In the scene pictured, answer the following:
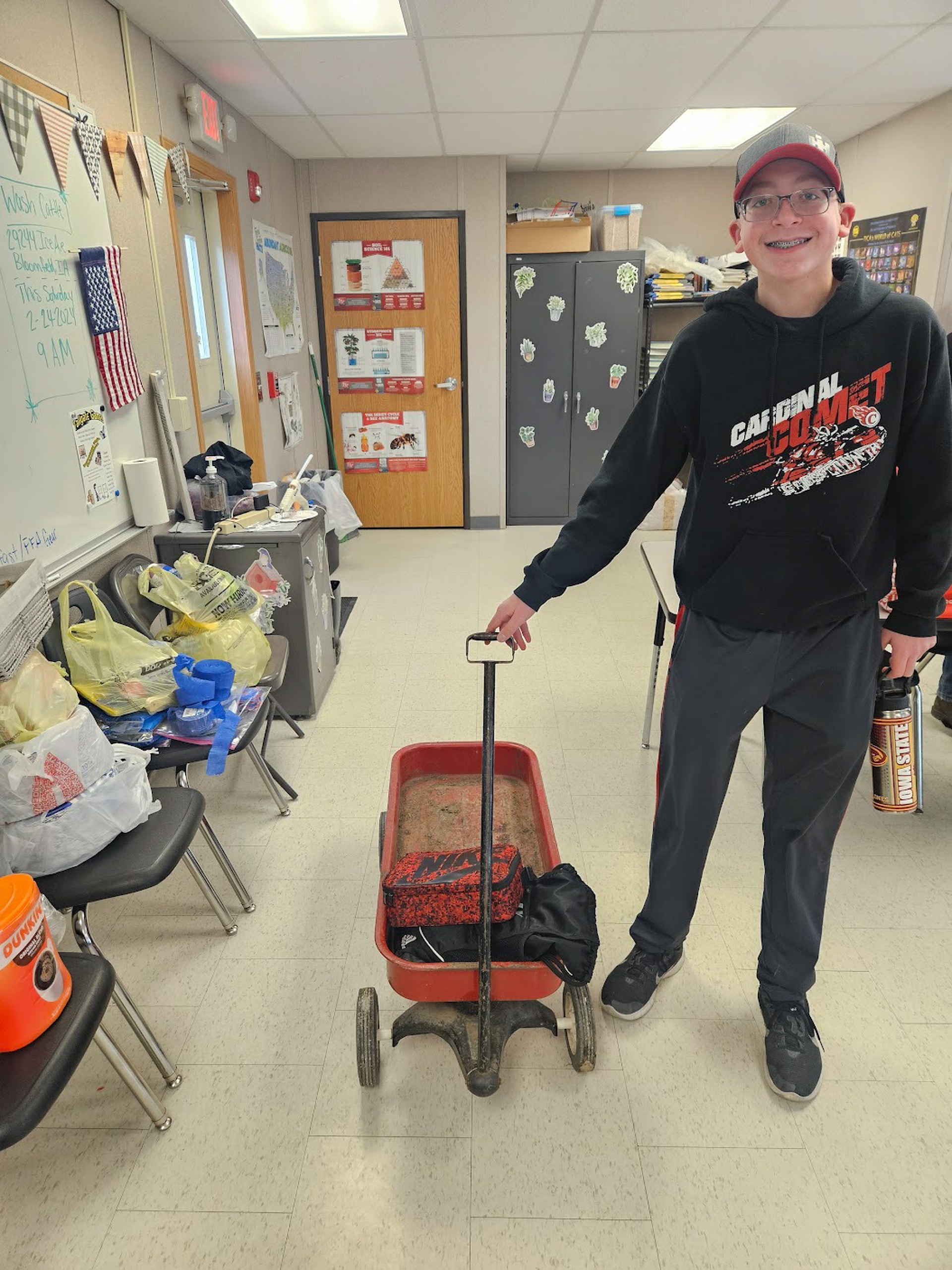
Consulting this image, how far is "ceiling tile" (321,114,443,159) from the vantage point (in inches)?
161

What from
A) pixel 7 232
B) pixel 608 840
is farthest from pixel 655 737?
pixel 7 232

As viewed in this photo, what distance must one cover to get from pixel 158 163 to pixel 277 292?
1816 mm

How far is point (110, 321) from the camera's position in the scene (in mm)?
2457

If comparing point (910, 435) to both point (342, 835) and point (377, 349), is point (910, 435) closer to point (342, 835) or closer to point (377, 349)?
point (342, 835)

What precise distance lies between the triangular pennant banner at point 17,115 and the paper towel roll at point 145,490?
2.83 ft

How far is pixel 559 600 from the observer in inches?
170

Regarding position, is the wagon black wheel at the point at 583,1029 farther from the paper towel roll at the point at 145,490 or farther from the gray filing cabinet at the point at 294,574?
the paper towel roll at the point at 145,490

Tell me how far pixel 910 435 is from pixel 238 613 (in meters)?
1.95

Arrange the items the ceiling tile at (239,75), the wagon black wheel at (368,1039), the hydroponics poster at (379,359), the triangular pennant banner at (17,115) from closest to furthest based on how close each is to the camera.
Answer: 1. the wagon black wheel at (368,1039)
2. the triangular pennant banner at (17,115)
3. the ceiling tile at (239,75)
4. the hydroponics poster at (379,359)

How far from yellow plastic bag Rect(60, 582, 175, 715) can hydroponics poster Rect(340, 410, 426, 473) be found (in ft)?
12.9

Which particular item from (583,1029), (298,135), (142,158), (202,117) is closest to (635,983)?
(583,1029)

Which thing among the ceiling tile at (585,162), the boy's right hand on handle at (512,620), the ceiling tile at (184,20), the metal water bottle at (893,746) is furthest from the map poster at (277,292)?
the metal water bottle at (893,746)

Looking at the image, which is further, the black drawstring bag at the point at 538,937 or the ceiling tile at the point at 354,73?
the ceiling tile at the point at 354,73

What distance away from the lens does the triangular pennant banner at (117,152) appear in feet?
8.20
